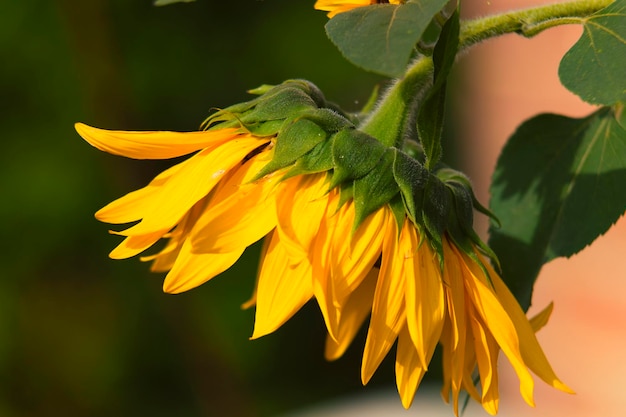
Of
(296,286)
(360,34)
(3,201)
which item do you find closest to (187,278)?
(296,286)

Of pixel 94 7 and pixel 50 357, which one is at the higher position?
pixel 94 7

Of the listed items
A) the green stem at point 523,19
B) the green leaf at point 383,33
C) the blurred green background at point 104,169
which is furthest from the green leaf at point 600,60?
the blurred green background at point 104,169

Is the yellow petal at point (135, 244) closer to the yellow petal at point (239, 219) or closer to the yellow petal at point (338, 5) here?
the yellow petal at point (239, 219)

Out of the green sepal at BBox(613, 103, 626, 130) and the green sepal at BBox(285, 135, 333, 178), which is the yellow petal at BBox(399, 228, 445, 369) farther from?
the green sepal at BBox(613, 103, 626, 130)

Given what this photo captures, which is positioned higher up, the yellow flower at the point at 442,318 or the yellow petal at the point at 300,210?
the yellow petal at the point at 300,210

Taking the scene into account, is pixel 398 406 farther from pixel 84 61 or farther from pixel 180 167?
pixel 180 167
